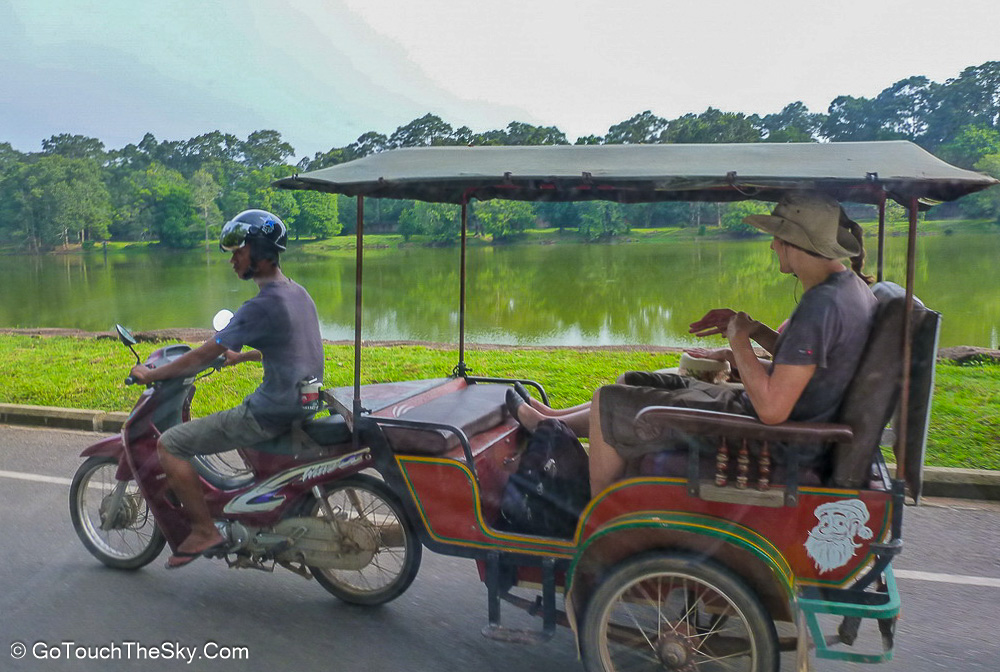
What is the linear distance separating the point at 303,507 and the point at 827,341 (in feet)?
7.08

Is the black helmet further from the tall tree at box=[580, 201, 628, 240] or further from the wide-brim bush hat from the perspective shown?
the wide-brim bush hat

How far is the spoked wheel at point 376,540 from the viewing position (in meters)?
3.34

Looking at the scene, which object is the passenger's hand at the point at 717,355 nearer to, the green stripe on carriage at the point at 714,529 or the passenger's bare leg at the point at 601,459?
the passenger's bare leg at the point at 601,459

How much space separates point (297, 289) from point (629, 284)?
50.7ft

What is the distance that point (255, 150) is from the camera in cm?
5775

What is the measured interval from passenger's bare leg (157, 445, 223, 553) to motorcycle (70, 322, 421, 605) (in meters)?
0.05

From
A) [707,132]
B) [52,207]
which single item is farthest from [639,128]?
[52,207]

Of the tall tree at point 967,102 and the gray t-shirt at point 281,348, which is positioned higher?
the tall tree at point 967,102

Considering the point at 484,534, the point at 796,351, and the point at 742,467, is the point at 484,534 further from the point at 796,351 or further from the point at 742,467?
the point at 796,351

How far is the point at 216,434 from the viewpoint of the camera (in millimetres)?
3398

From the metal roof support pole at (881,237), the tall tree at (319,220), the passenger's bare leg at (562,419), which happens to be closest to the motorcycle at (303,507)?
the passenger's bare leg at (562,419)

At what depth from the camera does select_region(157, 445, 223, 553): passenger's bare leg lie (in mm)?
3406

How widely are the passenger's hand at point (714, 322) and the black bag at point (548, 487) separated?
0.67 metres

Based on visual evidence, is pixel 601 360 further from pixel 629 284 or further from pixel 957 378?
pixel 629 284
